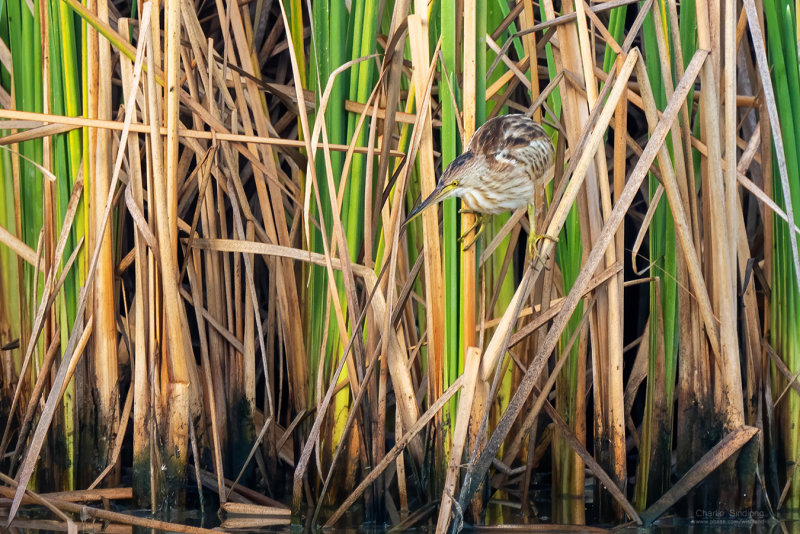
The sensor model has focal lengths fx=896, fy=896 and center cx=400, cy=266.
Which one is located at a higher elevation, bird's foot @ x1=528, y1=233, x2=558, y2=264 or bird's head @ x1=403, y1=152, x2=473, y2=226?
bird's head @ x1=403, y1=152, x2=473, y2=226

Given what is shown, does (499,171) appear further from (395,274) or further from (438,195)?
(395,274)

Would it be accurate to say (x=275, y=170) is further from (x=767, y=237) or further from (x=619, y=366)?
(x=767, y=237)

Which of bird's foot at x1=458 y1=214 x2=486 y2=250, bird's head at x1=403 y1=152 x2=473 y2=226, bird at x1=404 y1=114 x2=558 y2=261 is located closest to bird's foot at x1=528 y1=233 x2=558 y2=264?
bird at x1=404 y1=114 x2=558 y2=261

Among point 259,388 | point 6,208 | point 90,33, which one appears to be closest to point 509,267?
point 259,388

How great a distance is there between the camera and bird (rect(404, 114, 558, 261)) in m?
2.01

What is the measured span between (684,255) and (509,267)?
53cm

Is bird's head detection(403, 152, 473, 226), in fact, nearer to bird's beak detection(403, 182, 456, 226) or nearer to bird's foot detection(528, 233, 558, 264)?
bird's beak detection(403, 182, 456, 226)

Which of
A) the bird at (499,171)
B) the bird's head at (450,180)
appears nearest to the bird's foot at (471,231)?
the bird at (499,171)

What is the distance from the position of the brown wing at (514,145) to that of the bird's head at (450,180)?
0.07 meters

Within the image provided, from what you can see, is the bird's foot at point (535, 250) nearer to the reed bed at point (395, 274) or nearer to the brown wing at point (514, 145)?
the reed bed at point (395, 274)

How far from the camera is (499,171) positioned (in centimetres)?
212

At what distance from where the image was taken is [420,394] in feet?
7.59

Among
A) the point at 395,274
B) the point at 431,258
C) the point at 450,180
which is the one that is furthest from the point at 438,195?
the point at 395,274

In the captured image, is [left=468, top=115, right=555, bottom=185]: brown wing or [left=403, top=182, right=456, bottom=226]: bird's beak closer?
[left=403, top=182, right=456, bottom=226]: bird's beak
